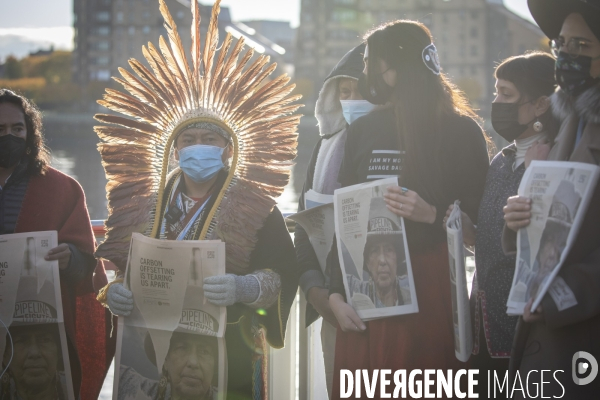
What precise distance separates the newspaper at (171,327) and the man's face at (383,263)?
56cm

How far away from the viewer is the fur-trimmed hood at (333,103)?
3455mm

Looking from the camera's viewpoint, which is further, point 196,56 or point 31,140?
point 31,140

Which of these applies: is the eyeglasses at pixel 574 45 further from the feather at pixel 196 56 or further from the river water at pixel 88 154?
the river water at pixel 88 154

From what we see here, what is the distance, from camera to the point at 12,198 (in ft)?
10.8

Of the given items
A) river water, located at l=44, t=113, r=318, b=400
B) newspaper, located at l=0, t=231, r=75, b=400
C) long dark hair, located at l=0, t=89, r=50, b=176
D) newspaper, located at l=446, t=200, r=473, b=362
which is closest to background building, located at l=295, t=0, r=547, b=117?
river water, located at l=44, t=113, r=318, b=400

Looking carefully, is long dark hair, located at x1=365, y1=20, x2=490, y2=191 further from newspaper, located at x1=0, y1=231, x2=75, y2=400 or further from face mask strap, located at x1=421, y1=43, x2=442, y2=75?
newspaper, located at x1=0, y1=231, x2=75, y2=400

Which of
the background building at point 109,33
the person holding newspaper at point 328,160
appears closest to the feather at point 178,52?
the person holding newspaper at point 328,160

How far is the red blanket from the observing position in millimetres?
3295

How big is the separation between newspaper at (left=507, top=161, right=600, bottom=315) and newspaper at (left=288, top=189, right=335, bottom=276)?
1.00 meters

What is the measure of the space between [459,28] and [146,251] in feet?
183

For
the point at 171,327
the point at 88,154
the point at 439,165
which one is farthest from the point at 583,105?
the point at 88,154

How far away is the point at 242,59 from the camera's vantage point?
3148mm

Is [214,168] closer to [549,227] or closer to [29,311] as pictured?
[29,311]

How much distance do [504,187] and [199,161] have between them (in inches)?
45.5
